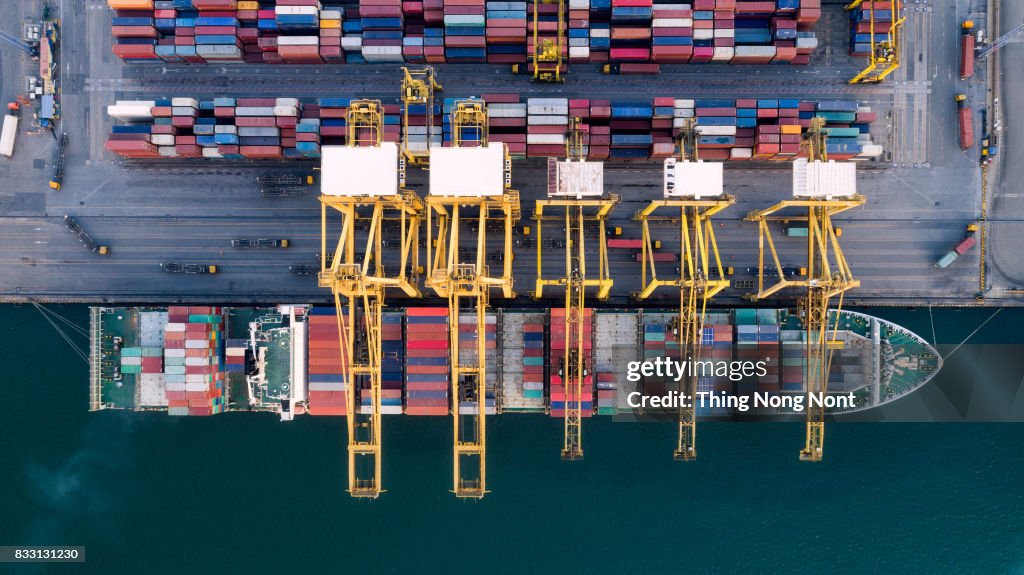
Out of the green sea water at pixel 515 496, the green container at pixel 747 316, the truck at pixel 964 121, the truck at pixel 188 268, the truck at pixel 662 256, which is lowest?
the green sea water at pixel 515 496

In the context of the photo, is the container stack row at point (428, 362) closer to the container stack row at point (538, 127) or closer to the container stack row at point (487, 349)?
the container stack row at point (487, 349)

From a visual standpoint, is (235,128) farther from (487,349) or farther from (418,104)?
(487,349)

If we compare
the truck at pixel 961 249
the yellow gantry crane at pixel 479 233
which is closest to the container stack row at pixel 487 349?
the yellow gantry crane at pixel 479 233

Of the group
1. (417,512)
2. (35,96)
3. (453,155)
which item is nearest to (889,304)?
(453,155)

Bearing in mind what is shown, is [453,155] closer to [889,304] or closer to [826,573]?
[889,304]

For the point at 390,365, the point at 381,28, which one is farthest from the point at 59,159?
the point at 390,365
